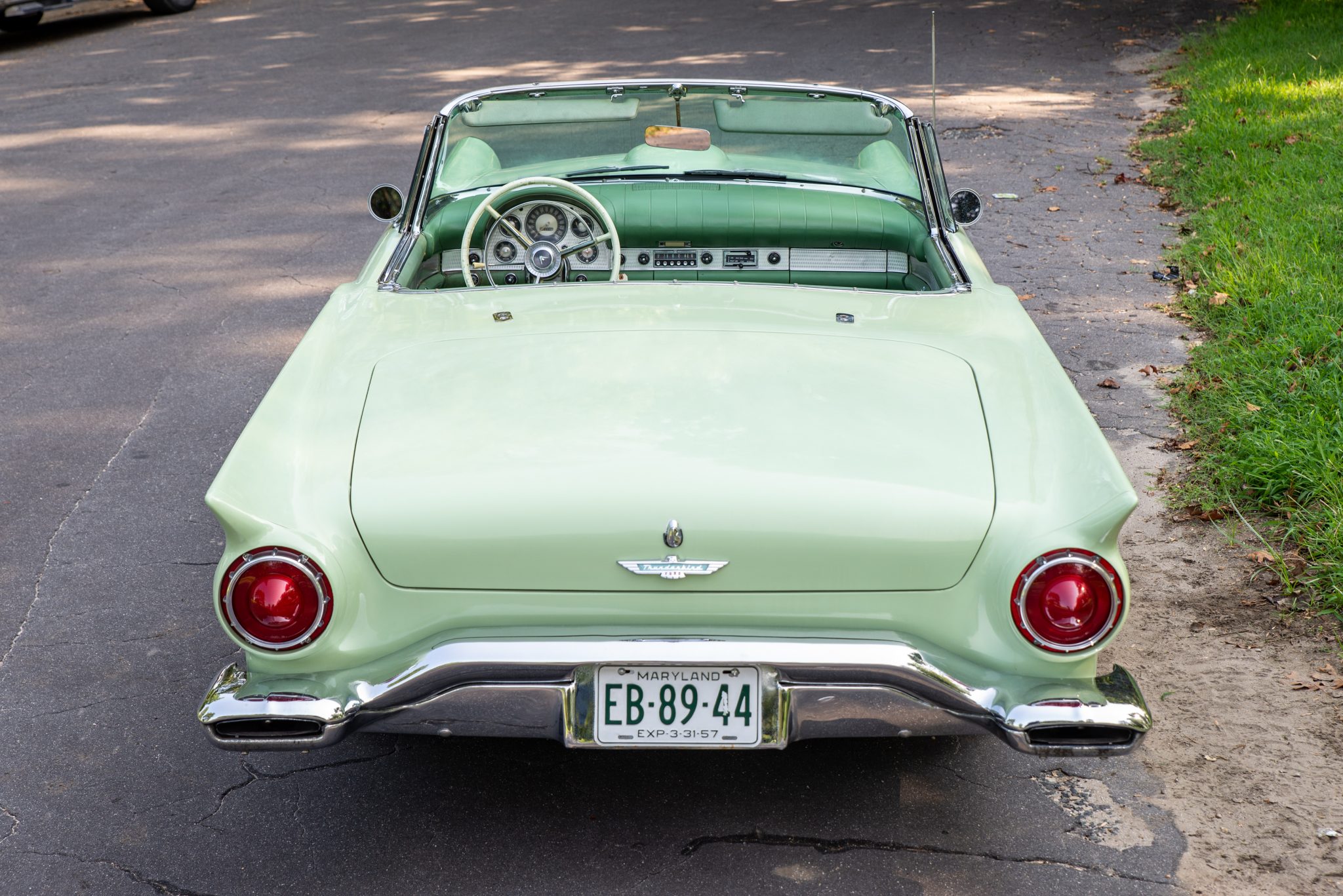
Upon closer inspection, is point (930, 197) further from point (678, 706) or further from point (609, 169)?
point (678, 706)

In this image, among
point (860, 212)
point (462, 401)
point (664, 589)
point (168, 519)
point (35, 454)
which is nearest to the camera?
point (664, 589)

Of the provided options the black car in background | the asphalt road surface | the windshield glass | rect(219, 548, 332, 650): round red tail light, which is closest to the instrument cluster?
the windshield glass

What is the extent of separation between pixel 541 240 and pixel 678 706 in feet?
5.19

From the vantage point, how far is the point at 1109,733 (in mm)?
2205

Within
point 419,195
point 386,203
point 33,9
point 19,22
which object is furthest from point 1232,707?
point 19,22

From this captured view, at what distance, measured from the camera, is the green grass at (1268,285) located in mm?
3926

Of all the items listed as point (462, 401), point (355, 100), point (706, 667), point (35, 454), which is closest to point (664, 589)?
point (706, 667)

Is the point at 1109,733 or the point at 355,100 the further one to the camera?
the point at 355,100

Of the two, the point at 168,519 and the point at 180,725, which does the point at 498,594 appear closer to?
the point at 180,725

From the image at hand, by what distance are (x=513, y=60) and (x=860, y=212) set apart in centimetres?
863

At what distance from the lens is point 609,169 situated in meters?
3.69

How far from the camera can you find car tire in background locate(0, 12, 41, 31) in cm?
1312

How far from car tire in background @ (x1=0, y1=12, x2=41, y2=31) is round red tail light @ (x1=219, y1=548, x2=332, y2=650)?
1309cm

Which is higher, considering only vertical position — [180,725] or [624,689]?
[624,689]
